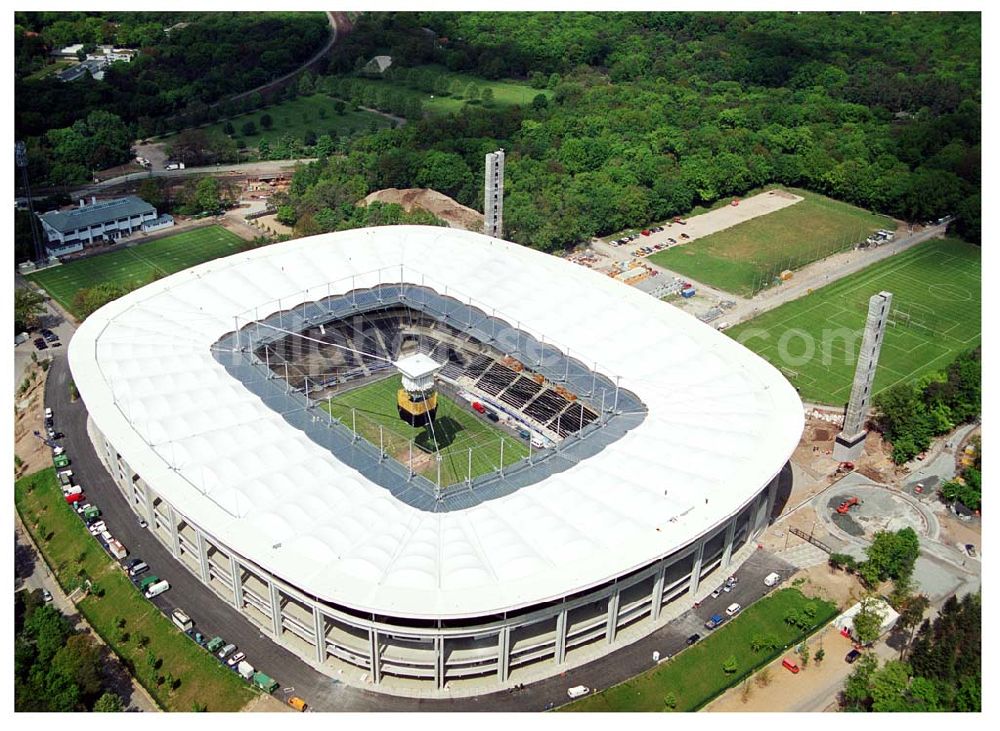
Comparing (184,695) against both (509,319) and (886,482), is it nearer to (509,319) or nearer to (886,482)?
(509,319)

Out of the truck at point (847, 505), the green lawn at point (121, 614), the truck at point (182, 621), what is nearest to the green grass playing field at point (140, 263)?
the green lawn at point (121, 614)

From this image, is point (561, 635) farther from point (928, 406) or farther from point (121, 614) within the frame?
point (928, 406)

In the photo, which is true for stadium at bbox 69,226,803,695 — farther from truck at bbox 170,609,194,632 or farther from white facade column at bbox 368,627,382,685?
truck at bbox 170,609,194,632

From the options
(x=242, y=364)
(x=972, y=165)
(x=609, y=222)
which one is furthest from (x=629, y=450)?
(x=972, y=165)

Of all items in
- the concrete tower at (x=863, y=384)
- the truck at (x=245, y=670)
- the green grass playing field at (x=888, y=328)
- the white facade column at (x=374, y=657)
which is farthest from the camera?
the green grass playing field at (x=888, y=328)

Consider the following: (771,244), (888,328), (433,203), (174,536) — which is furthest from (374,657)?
A: (771,244)

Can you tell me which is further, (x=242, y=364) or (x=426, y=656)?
(x=242, y=364)

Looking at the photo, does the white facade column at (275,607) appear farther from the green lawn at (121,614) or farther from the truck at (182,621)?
the truck at (182,621)
